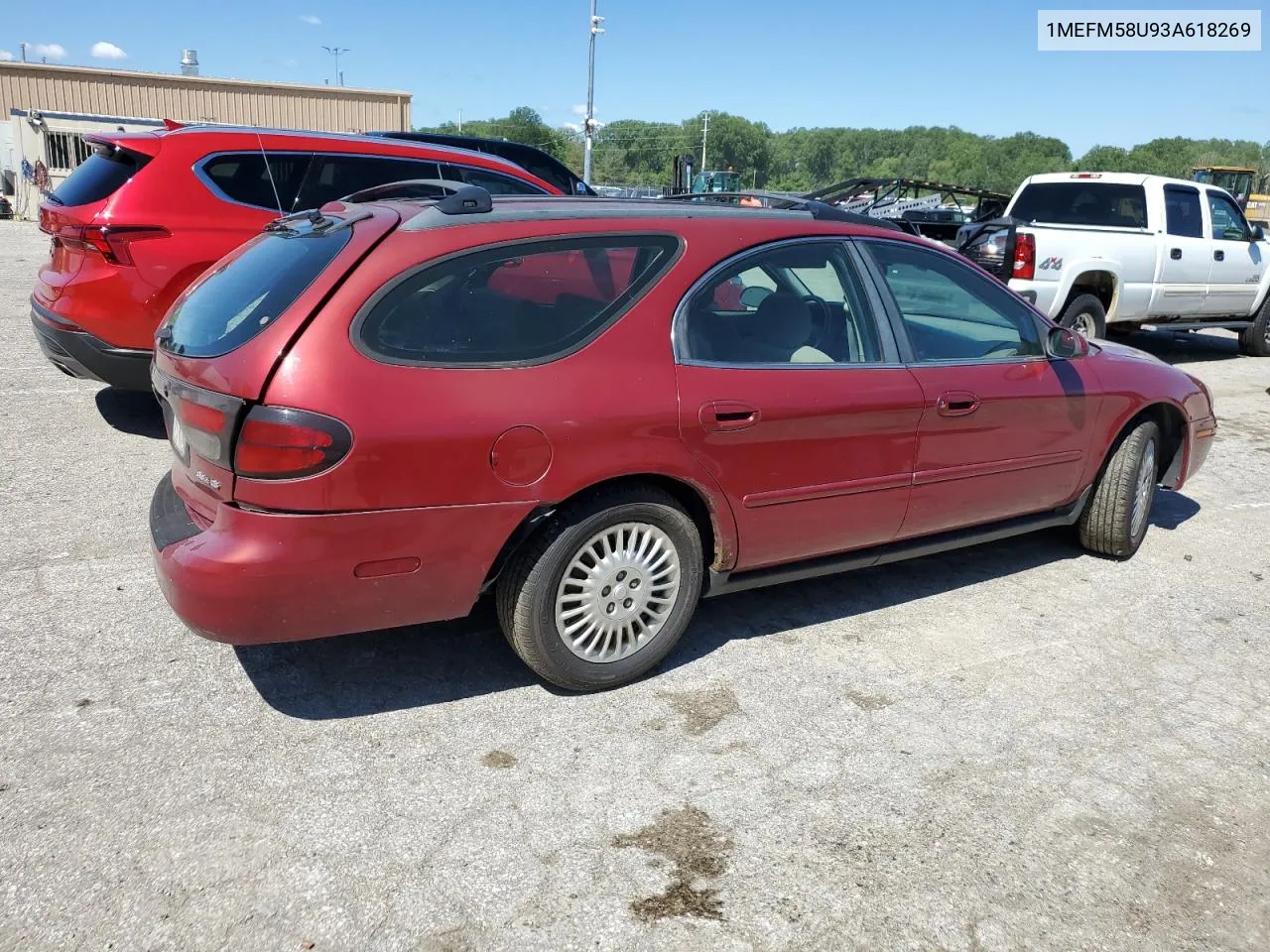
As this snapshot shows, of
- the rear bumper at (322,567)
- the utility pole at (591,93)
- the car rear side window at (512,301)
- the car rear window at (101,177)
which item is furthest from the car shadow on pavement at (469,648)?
the utility pole at (591,93)

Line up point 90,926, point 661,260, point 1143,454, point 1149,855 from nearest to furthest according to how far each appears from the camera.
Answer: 1. point 90,926
2. point 1149,855
3. point 661,260
4. point 1143,454

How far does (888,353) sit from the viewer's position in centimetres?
396

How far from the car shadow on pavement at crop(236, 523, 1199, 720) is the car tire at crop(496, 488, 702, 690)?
20 centimetres

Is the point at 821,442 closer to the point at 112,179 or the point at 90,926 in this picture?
the point at 90,926

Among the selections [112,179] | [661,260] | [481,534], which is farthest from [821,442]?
[112,179]

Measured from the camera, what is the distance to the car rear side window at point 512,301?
9.86 ft

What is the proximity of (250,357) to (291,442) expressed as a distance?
300 mm

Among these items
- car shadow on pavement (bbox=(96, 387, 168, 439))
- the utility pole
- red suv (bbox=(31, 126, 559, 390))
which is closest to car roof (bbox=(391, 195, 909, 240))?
red suv (bbox=(31, 126, 559, 390))

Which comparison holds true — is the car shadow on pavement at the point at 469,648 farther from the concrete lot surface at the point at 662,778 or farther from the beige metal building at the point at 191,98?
the beige metal building at the point at 191,98

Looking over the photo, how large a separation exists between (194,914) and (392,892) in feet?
1.47

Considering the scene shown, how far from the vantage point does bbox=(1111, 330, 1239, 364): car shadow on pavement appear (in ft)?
40.1

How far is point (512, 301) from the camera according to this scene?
3.19m

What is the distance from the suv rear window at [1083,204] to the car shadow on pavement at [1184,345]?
1.85 m

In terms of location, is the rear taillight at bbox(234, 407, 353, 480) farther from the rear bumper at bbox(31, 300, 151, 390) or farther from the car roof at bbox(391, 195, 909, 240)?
the rear bumper at bbox(31, 300, 151, 390)
